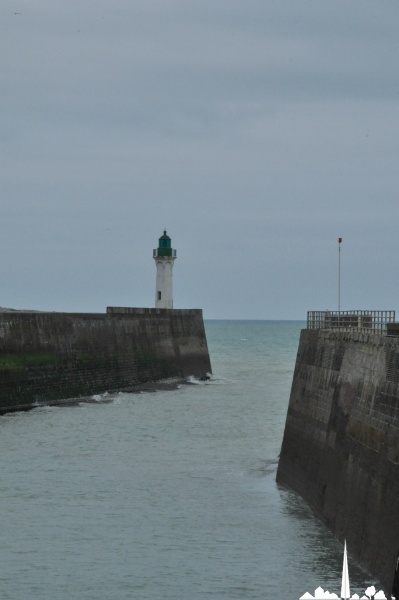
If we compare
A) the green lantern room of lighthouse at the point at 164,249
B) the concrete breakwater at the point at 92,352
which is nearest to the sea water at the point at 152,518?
the concrete breakwater at the point at 92,352

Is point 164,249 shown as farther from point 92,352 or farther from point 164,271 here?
point 92,352

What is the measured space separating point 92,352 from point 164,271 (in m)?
18.2

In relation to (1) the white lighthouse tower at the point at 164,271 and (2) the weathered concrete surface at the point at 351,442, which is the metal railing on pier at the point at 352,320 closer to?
(2) the weathered concrete surface at the point at 351,442

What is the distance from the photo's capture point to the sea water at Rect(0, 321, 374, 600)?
18.5 metres

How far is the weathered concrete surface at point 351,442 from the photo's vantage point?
17281 mm

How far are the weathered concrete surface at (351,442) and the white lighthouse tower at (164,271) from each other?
44831 millimetres

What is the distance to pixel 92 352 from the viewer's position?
182 feet

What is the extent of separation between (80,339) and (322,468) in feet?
108

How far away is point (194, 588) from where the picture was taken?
59.7ft

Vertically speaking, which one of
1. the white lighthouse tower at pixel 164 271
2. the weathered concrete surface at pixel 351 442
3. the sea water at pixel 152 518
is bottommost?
the sea water at pixel 152 518

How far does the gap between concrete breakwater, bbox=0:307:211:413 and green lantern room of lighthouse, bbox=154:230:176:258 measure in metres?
4.34

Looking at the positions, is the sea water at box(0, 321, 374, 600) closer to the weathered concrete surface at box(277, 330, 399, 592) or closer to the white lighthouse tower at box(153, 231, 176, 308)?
the weathered concrete surface at box(277, 330, 399, 592)

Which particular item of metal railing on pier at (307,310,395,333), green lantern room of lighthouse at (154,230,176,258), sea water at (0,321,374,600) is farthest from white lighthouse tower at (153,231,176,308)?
metal railing on pier at (307,310,395,333)

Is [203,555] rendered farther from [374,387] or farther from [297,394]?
[297,394]
